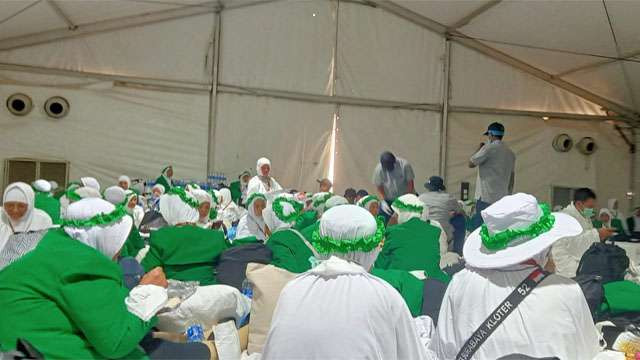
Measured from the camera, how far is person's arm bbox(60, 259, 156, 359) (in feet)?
6.82

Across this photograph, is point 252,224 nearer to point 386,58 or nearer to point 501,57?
point 386,58

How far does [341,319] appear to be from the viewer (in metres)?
1.89

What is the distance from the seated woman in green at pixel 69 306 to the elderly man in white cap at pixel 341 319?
0.56m

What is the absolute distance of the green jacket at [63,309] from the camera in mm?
2088

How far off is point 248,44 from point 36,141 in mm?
4269

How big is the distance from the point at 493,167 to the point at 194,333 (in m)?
4.57

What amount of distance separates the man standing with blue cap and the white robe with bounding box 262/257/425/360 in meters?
4.74

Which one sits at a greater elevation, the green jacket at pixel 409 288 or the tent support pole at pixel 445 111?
the tent support pole at pixel 445 111

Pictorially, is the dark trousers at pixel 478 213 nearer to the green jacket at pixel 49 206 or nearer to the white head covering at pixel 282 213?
the white head covering at pixel 282 213

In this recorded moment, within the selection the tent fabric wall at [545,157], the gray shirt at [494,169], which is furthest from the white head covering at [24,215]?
the tent fabric wall at [545,157]

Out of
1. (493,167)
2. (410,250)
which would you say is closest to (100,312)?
(410,250)

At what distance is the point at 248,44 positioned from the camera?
1144cm

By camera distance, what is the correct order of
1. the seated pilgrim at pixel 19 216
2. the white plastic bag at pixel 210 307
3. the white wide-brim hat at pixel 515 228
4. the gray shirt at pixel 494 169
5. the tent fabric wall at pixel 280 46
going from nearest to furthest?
the white wide-brim hat at pixel 515 228, the white plastic bag at pixel 210 307, the seated pilgrim at pixel 19 216, the gray shirt at pixel 494 169, the tent fabric wall at pixel 280 46

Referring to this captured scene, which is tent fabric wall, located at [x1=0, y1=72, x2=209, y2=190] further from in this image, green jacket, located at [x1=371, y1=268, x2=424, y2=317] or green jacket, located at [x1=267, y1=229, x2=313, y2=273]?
green jacket, located at [x1=371, y1=268, x2=424, y2=317]
